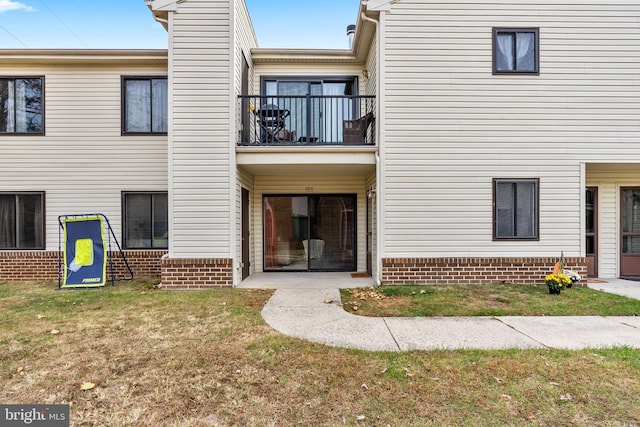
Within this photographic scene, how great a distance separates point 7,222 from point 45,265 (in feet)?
4.65

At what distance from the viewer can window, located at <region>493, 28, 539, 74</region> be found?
698cm

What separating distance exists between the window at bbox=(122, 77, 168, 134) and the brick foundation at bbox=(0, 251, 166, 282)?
10.2 ft

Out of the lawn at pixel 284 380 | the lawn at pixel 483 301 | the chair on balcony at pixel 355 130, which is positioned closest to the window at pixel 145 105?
the chair on balcony at pixel 355 130

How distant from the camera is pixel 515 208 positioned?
6996 millimetres

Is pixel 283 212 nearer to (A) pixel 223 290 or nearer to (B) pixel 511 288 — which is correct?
(A) pixel 223 290

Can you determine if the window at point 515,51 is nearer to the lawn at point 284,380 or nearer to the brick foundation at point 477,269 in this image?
the brick foundation at point 477,269

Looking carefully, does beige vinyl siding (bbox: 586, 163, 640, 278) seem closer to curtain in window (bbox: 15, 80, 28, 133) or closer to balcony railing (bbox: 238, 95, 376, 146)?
balcony railing (bbox: 238, 95, 376, 146)

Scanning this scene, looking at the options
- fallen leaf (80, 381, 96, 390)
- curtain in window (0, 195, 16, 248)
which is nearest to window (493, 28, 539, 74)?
fallen leaf (80, 381, 96, 390)

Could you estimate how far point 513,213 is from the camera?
6992 millimetres

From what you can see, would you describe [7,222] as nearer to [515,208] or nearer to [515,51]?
[515,208]

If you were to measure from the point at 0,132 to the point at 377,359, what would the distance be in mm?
10176

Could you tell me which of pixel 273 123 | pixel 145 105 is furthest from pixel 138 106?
pixel 273 123

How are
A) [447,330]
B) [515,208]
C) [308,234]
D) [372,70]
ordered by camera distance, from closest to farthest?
[447,330], [515,208], [372,70], [308,234]

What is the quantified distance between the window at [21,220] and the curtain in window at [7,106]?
1.69 meters
